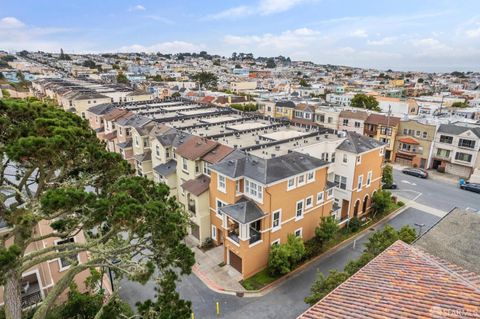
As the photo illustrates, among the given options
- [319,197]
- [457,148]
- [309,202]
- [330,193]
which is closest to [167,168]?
[309,202]

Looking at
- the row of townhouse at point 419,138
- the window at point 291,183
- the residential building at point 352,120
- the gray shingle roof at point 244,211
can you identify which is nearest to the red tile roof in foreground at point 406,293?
the gray shingle roof at point 244,211

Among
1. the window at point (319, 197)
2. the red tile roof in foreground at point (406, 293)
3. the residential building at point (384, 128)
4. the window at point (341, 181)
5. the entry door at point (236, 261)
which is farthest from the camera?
the residential building at point (384, 128)

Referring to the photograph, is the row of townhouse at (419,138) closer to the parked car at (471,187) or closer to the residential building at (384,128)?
the residential building at (384,128)

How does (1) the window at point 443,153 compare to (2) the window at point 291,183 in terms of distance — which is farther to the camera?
(1) the window at point 443,153

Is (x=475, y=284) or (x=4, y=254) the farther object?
(x=475, y=284)

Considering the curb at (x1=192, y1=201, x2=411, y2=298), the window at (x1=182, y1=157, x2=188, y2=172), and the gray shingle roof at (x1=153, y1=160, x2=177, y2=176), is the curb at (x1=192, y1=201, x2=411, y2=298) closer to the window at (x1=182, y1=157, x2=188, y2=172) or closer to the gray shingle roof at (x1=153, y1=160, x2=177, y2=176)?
the window at (x1=182, y1=157, x2=188, y2=172)

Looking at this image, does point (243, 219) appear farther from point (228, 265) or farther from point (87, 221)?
point (87, 221)

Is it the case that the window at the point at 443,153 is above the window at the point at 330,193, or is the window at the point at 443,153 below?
below

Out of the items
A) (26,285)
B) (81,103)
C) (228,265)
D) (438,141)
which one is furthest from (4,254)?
(81,103)
